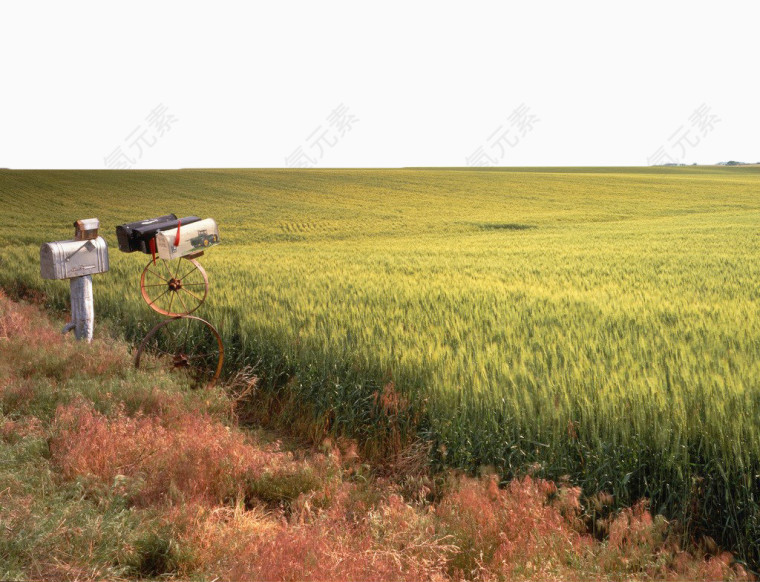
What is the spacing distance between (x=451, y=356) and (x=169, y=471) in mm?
2548

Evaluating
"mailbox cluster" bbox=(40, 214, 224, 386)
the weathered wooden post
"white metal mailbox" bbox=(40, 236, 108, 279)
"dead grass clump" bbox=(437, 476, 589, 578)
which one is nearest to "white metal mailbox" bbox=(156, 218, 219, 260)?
"mailbox cluster" bbox=(40, 214, 224, 386)

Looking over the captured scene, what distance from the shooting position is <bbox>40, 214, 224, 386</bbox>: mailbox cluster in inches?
241

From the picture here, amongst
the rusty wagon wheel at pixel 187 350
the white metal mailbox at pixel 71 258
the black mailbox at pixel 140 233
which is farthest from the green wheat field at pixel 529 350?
the black mailbox at pixel 140 233

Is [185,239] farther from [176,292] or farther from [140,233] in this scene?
[176,292]

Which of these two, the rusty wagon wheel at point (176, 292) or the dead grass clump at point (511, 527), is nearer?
the dead grass clump at point (511, 527)

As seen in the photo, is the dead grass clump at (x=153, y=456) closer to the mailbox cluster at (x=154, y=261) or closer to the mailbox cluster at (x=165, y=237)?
the mailbox cluster at (x=154, y=261)

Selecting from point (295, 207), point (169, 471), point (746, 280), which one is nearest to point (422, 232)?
point (295, 207)

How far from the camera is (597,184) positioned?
5366 centimetres

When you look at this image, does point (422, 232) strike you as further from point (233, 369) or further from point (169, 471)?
point (169, 471)

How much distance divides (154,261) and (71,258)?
1.80m

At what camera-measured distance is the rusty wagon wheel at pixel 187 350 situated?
23.7ft

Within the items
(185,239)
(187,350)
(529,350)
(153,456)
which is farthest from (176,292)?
(529,350)

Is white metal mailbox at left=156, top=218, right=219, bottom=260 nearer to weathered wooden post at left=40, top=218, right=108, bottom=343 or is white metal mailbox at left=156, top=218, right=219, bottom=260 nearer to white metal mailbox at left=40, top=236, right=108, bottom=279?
weathered wooden post at left=40, top=218, right=108, bottom=343

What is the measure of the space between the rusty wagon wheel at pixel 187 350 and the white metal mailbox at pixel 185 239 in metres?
1.25
